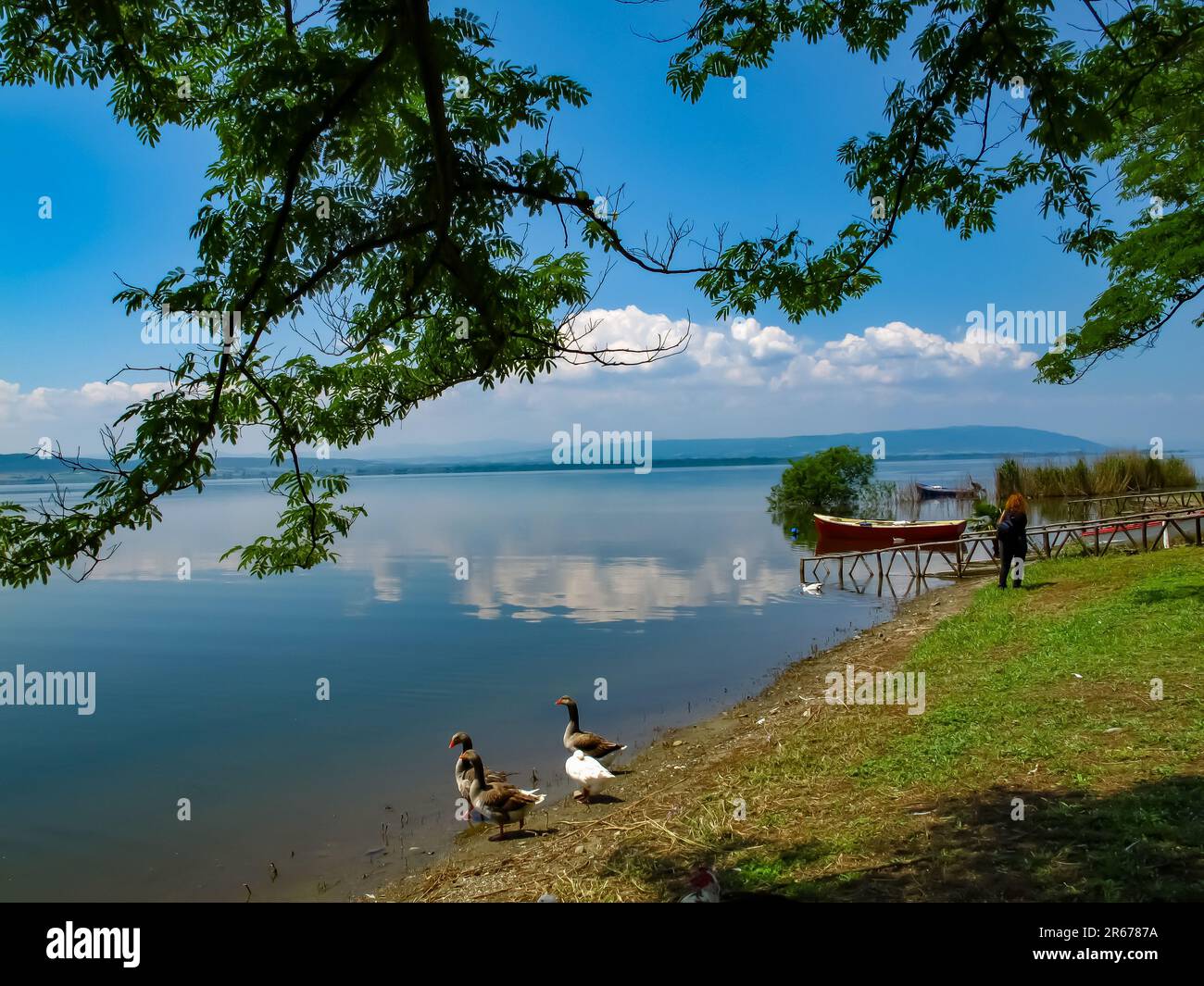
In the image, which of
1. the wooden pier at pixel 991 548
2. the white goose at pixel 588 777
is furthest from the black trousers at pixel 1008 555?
the white goose at pixel 588 777

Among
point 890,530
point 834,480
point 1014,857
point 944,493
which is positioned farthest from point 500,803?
point 944,493

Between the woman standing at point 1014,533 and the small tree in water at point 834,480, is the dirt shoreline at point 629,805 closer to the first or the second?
the woman standing at point 1014,533

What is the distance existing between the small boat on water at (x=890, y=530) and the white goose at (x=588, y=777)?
21640mm

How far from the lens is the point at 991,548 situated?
29656 mm

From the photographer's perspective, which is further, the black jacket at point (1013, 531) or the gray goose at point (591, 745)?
the black jacket at point (1013, 531)

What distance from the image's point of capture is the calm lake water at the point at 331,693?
8.92 meters

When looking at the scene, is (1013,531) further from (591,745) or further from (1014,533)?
(591,745)

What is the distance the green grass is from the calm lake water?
154 inches

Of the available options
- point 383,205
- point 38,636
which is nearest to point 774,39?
point 383,205

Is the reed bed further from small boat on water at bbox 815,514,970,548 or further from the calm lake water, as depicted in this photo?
the calm lake water

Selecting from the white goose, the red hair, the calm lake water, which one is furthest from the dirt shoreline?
the red hair

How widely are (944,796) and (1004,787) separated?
0.49 m

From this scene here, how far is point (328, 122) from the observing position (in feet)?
16.1

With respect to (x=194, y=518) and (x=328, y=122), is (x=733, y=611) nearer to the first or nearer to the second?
(x=328, y=122)
